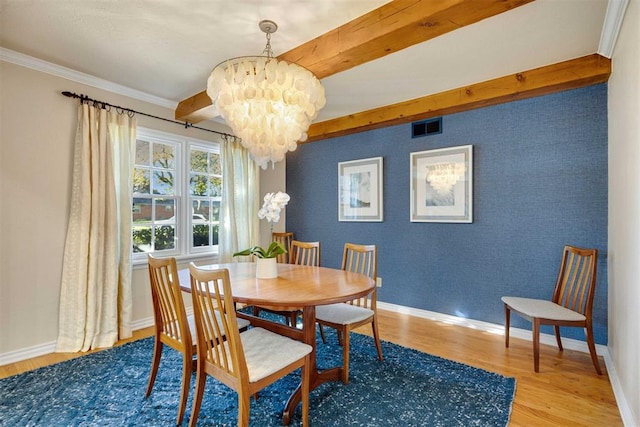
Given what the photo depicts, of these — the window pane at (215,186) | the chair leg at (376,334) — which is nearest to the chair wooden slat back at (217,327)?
the chair leg at (376,334)

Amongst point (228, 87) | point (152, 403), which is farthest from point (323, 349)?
point (228, 87)

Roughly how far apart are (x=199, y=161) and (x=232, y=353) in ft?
9.81

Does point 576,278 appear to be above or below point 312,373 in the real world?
Answer: above

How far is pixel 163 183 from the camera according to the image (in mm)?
3562

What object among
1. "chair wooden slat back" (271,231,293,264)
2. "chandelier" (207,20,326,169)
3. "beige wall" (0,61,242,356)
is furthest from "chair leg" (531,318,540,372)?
"beige wall" (0,61,242,356)

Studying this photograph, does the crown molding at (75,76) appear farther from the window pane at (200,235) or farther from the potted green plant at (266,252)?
the potted green plant at (266,252)

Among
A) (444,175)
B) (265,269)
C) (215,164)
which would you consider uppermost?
(215,164)

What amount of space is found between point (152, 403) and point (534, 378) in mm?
2632

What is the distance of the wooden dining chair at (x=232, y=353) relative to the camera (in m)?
1.45

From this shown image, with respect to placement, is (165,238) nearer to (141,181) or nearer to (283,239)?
(141,181)

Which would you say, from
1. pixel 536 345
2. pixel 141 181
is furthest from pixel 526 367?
pixel 141 181

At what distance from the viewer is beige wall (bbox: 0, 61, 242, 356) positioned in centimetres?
251

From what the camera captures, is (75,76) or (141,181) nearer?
(75,76)

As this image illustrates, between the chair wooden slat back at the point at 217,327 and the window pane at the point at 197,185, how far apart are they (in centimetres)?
245
